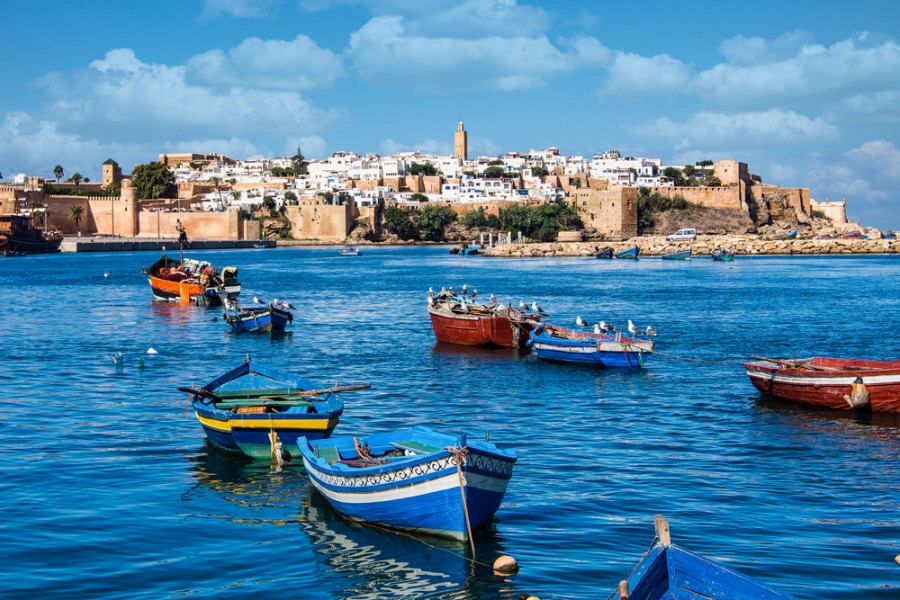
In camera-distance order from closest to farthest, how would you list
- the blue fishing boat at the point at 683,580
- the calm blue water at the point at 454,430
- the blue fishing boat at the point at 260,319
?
the blue fishing boat at the point at 683,580, the calm blue water at the point at 454,430, the blue fishing boat at the point at 260,319

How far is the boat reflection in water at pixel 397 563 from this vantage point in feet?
27.9

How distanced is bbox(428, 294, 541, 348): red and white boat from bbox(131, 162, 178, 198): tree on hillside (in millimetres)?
90282

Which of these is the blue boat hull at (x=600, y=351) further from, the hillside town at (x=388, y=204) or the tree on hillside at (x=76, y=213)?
the tree on hillside at (x=76, y=213)

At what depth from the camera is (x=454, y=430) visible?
14.4 m

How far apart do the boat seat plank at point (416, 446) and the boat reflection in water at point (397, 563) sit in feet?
2.89

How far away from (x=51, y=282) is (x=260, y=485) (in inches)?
1748

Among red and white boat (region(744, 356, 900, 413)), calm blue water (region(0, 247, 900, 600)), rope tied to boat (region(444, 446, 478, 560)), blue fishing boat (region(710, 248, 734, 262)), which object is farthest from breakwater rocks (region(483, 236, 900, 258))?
rope tied to boat (region(444, 446, 478, 560))

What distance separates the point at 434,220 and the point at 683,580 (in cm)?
10064

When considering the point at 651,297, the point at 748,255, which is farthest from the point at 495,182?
the point at 651,297

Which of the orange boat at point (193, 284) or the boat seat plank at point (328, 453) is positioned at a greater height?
the orange boat at point (193, 284)

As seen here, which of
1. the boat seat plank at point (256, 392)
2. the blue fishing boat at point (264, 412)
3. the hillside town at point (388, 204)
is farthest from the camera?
the hillside town at point (388, 204)

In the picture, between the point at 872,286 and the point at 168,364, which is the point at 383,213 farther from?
the point at 168,364

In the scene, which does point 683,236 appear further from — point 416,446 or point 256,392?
point 416,446

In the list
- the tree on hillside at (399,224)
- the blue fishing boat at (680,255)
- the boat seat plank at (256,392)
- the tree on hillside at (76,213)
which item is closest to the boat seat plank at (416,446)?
the boat seat plank at (256,392)
